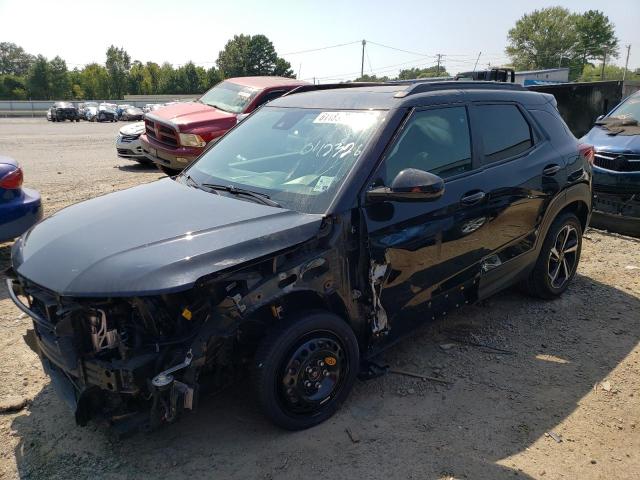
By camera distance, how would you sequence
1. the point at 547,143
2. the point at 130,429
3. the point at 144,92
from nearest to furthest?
the point at 130,429
the point at 547,143
the point at 144,92

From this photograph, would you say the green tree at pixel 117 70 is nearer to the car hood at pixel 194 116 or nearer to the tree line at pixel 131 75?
the tree line at pixel 131 75

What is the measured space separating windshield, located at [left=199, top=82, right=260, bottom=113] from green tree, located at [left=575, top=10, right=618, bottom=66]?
109075mm

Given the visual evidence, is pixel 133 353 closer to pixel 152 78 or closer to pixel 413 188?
pixel 413 188

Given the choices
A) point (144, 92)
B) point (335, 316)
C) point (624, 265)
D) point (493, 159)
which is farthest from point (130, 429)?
point (144, 92)

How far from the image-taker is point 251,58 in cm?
10706

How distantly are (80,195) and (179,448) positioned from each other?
721cm

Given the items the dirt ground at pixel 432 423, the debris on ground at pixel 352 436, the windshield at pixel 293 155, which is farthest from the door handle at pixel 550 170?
the debris on ground at pixel 352 436

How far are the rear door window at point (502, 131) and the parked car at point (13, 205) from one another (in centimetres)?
451

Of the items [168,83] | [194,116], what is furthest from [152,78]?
[194,116]

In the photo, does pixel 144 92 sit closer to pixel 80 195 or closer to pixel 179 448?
pixel 80 195

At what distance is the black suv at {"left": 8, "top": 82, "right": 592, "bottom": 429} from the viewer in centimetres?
A: 251

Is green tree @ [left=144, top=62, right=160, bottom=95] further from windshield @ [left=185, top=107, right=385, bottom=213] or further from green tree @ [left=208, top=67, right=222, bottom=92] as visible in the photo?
windshield @ [left=185, top=107, right=385, bottom=213]

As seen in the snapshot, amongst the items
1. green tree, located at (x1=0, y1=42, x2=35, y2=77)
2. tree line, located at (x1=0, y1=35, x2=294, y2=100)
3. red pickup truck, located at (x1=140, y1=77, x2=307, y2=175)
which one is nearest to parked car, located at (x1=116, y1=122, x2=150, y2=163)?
red pickup truck, located at (x1=140, y1=77, x2=307, y2=175)

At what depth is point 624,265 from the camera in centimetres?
582
